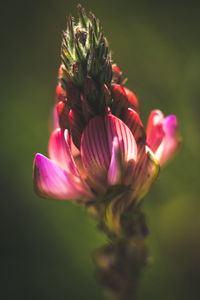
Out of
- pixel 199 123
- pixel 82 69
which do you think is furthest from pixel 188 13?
pixel 82 69

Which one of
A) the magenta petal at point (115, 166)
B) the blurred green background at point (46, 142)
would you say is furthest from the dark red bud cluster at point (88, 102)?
the blurred green background at point (46, 142)

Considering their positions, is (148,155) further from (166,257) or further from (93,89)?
(166,257)

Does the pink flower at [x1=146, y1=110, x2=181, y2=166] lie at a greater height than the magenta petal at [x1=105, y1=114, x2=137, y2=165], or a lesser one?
lesser

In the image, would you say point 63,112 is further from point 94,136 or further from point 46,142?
point 46,142

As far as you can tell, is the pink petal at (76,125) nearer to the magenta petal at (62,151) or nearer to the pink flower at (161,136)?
the magenta petal at (62,151)

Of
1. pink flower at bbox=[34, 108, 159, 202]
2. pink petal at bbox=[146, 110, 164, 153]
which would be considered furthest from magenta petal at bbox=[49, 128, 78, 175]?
pink petal at bbox=[146, 110, 164, 153]

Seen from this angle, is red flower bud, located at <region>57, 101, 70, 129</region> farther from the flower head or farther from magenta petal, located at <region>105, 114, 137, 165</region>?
magenta petal, located at <region>105, 114, 137, 165</region>

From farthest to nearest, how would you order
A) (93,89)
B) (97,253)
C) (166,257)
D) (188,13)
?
(188,13), (166,257), (97,253), (93,89)
